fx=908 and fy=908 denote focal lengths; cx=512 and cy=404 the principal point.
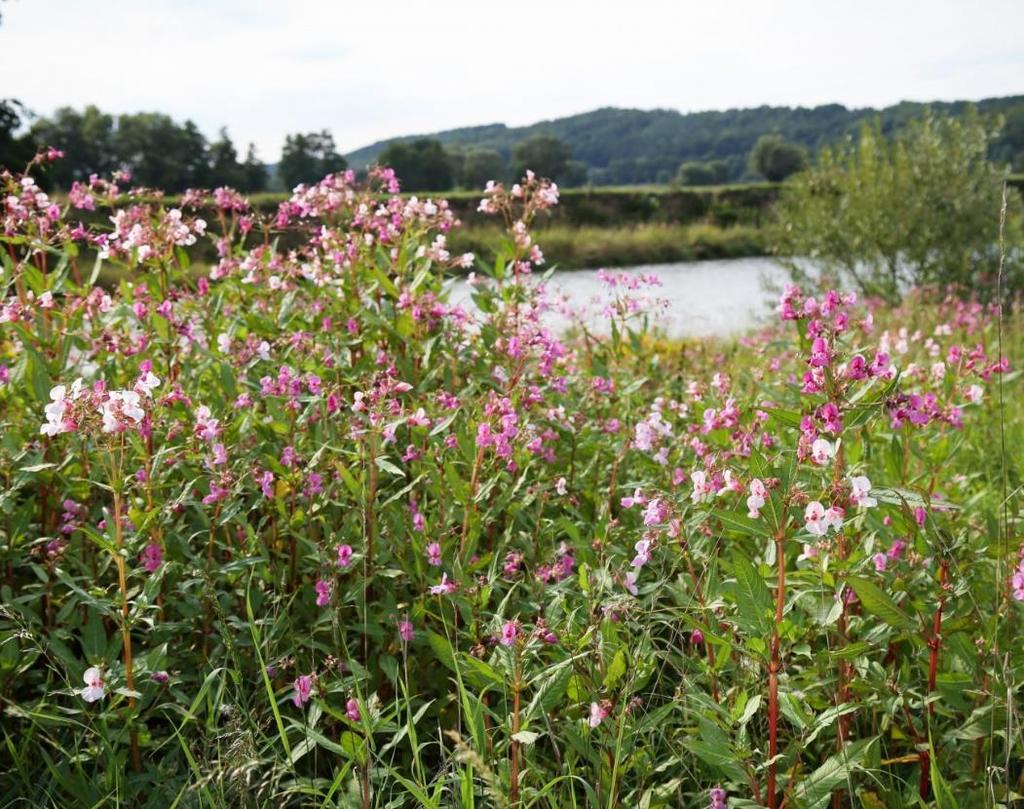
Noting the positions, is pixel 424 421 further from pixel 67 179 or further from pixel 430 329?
pixel 67 179

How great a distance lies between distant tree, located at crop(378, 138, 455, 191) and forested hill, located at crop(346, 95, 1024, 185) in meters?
38.2

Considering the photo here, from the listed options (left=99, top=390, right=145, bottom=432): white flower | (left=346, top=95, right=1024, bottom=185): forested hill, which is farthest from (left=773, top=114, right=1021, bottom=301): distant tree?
(left=346, top=95, right=1024, bottom=185): forested hill

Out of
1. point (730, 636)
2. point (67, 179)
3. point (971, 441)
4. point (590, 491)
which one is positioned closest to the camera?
point (730, 636)

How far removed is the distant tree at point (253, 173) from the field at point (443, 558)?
3974cm

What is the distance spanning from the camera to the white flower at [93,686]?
1678mm

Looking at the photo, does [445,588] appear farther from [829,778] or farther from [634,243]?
[634,243]

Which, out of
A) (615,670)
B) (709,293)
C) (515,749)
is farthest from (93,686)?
(709,293)

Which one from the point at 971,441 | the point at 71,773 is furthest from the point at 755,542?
the point at 971,441

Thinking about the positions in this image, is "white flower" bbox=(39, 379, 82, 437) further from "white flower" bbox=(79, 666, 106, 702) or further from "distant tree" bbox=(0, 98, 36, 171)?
"distant tree" bbox=(0, 98, 36, 171)

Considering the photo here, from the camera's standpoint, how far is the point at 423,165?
46938mm

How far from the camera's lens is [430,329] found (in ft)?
8.73

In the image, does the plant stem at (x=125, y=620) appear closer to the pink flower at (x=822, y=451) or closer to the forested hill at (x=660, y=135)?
the pink flower at (x=822, y=451)

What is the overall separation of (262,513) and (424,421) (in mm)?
623

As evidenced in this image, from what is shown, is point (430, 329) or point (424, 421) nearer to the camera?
point (424, 421)
